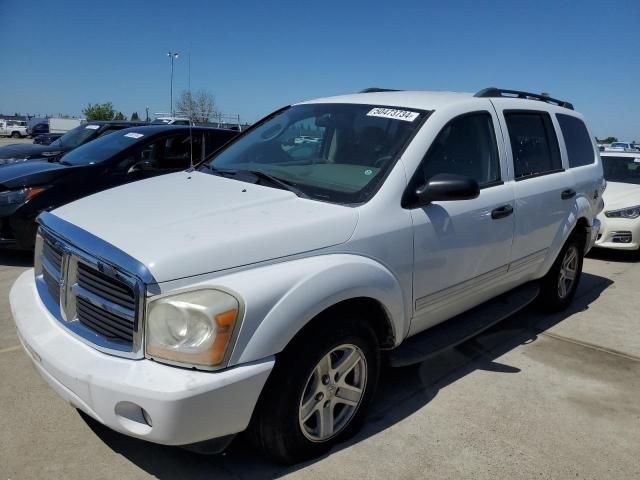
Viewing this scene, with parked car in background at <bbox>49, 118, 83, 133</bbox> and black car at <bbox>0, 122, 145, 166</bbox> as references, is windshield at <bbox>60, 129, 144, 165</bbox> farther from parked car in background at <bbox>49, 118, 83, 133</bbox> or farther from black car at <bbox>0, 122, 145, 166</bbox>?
parked car in background at <bbox>49, 118, 83, 133</bbox>

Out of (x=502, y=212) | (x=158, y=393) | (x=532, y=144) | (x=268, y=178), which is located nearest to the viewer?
(x=158, y=393)

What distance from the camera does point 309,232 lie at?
8.20ft

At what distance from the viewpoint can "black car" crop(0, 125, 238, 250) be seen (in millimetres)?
5684

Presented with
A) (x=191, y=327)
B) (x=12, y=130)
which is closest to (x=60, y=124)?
(x=12, y=130)

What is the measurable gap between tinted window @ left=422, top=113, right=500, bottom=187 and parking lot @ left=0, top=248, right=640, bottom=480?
1307 millimetres

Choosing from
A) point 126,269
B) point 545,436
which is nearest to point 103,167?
point 126,269

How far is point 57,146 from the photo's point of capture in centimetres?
933

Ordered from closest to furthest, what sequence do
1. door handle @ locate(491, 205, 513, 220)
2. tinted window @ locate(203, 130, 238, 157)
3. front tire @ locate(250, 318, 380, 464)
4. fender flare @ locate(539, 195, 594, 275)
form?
front tire @ locate(250, 318, 380, 464) < door handle @ locate(491, 205, 513, 220) < fender flare @ locate(539, 195, 594, 275) < tinted window @ locate(203, 130, 238, 157)

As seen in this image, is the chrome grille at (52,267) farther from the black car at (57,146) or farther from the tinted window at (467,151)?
the black car at (57,146)

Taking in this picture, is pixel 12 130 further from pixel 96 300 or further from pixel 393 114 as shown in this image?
pixel 96 300

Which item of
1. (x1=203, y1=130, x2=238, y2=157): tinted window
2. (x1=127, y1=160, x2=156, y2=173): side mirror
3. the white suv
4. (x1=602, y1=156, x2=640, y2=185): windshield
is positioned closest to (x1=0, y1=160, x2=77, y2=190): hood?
(x1=127, y1=160, x2=156, y2=173): side mirror

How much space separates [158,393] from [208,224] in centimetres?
78

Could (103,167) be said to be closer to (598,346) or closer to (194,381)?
(194,381)

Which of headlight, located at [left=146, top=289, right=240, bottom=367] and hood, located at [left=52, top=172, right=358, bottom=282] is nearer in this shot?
headlight, located at [left=146, top=289, right=240, bottom=367]
